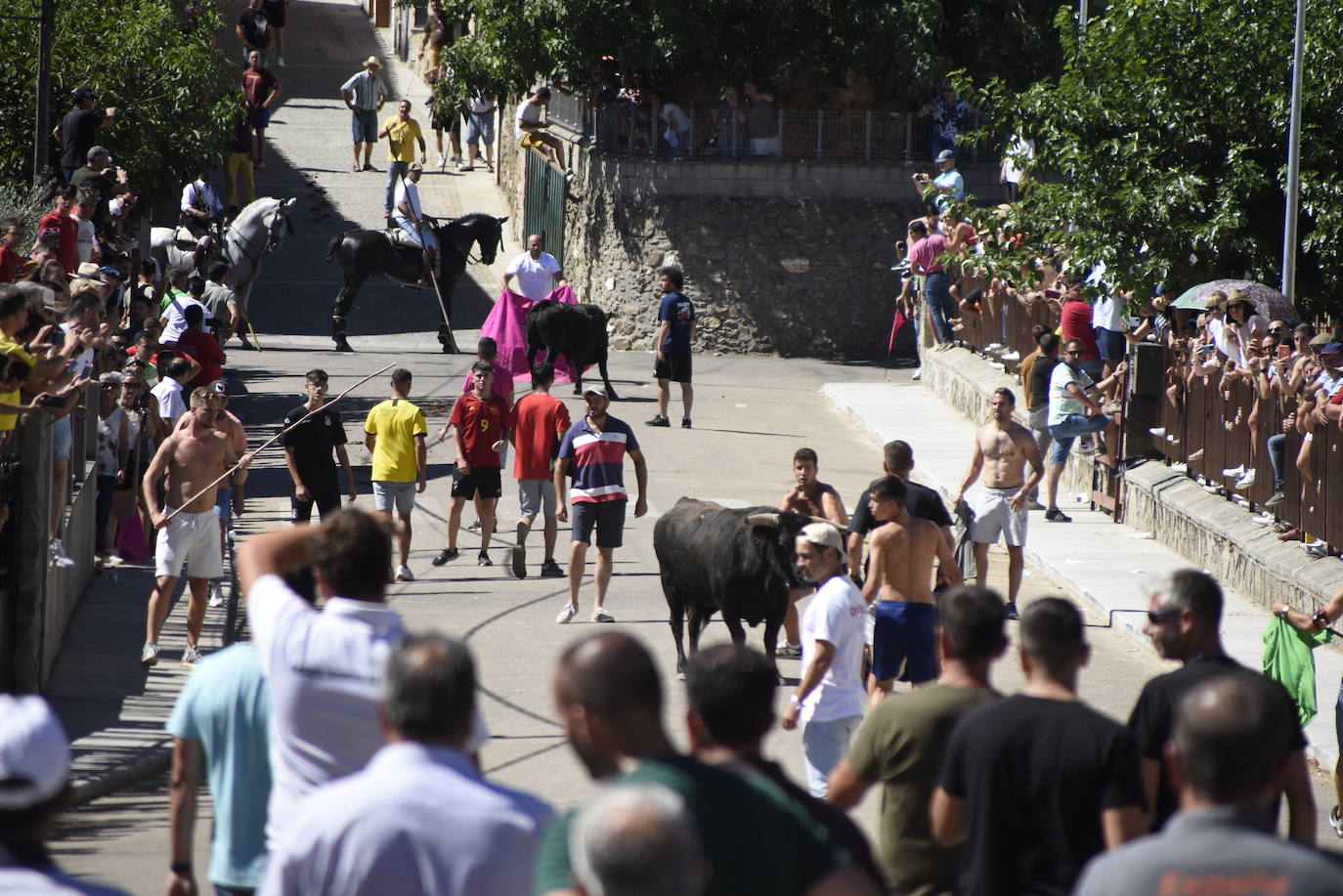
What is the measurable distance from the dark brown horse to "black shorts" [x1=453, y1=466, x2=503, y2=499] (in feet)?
37.4

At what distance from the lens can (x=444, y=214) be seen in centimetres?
3419

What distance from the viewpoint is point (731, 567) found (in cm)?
1102

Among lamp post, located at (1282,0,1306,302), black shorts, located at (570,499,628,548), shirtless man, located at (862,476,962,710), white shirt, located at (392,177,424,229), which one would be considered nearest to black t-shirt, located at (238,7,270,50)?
white shirt, located at (392,177,424,229)

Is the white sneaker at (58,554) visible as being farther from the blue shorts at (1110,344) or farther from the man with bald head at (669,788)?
the blue shorts at (1110,344)

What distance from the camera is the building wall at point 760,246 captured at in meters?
27.4

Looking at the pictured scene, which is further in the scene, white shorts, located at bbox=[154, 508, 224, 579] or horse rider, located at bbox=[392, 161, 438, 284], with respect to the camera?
horse rider, located at bbox=[392, 161, 438, 284]

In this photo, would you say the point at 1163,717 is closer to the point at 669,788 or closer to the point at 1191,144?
the point at 669,788

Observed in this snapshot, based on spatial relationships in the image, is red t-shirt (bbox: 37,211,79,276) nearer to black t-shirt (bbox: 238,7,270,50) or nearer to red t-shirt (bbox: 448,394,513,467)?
red t-shirt (bbox: 448,394,513,467)

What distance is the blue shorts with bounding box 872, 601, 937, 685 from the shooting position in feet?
31.3

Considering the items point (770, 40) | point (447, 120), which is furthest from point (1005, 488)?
point (447, 120)

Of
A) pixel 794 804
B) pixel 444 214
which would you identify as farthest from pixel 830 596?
pixel 444 214

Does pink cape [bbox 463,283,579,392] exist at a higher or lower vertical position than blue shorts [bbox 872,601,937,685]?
higher

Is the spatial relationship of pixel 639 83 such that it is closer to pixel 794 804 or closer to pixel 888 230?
pixel 888 230

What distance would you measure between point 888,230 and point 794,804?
24366 millimetres
